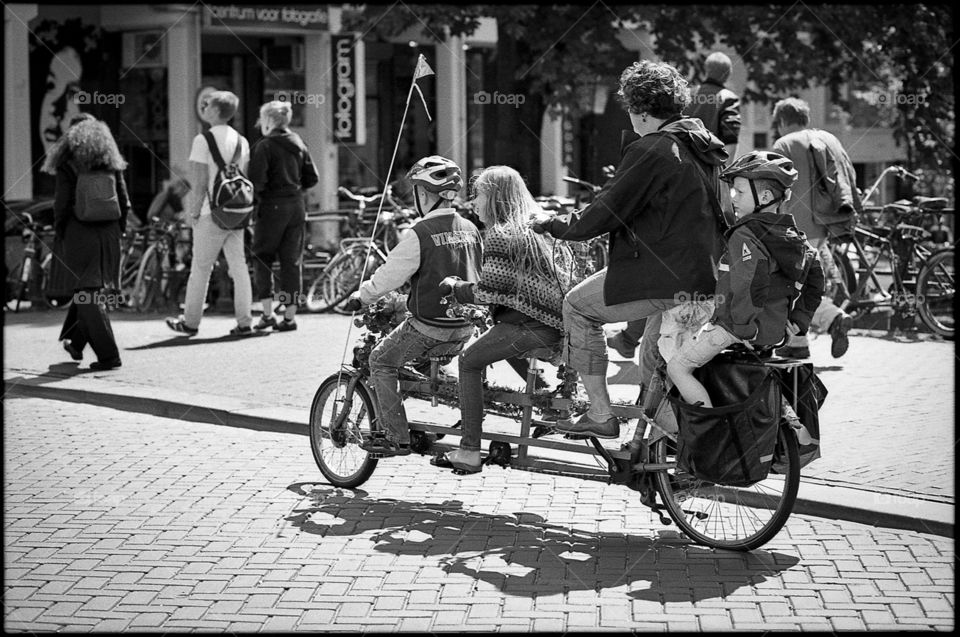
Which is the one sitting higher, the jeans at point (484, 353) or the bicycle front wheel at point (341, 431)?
the jeans at point (484, 353)

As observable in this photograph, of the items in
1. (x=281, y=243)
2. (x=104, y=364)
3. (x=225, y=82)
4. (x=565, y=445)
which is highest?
(x=225, y=82)

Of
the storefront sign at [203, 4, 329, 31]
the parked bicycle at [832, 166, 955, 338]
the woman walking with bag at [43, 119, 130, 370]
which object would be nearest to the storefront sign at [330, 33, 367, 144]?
the storefront sign at [203, 4, 329, 31]

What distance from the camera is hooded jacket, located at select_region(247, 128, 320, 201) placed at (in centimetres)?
1247

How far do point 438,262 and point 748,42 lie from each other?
13.3 m

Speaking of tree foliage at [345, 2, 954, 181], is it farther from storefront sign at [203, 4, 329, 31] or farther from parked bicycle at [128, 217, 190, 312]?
parked bicycle at [128, 217, 190, 312]

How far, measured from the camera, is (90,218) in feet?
34.3

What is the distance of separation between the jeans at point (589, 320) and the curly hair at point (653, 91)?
0.70m

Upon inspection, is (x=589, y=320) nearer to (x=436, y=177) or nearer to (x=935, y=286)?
(x=436, y=177)

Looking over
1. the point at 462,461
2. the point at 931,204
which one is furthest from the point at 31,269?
the point at 462,461

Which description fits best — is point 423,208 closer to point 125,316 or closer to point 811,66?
point 125,316

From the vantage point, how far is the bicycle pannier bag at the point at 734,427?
5.54m

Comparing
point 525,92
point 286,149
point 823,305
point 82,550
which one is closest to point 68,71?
point 525,92

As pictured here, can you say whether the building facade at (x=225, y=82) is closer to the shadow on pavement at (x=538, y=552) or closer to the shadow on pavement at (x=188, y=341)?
the shadow on pavement at (x=188, y=341)

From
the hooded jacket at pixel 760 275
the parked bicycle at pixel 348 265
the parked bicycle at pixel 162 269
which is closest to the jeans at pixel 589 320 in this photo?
the hooded jacket at pixel 760 275
